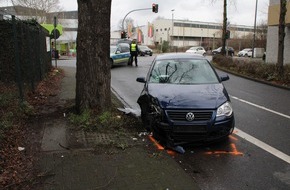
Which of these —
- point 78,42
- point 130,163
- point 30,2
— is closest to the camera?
point 130,163

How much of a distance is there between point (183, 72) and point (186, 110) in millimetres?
1844

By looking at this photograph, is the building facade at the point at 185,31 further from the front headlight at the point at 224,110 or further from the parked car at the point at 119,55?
the front headlight at the point at 224,110

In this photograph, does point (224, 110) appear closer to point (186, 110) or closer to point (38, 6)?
point (186, 110)

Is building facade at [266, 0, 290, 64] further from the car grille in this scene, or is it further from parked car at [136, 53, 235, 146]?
the car grille

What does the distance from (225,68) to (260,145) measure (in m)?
16.4

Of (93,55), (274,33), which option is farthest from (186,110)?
(274,33)

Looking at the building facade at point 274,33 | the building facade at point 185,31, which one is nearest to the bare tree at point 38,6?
the building facade at point 185,31

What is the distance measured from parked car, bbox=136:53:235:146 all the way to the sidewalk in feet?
1.44

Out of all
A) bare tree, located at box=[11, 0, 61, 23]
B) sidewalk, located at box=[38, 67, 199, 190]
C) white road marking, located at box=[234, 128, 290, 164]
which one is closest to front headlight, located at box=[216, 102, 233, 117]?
white road marking, located at box=[234, 128, 290, 164]

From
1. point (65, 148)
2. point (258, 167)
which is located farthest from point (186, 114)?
point (65, 148)

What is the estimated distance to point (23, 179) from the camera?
4.26 m

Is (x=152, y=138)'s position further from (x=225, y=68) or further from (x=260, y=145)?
(x=225, y=68)

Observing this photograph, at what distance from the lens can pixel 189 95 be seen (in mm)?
5910

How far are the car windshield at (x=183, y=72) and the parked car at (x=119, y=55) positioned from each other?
14685 millimetres
